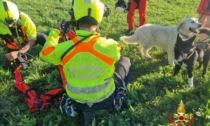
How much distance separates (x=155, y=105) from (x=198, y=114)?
68 centimetres

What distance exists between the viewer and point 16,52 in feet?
17.1

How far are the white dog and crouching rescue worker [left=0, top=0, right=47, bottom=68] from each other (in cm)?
184

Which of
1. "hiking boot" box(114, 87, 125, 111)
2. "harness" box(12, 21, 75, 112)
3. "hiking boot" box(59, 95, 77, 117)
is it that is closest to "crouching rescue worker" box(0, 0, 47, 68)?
"harness" box(12, 21, 75, 112)

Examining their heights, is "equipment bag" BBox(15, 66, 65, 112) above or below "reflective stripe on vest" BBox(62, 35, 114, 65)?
below

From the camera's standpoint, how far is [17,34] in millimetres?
5230

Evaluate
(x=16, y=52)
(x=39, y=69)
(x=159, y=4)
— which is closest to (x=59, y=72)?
(x=39, y=69)

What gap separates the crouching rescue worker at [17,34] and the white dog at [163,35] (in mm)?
1841

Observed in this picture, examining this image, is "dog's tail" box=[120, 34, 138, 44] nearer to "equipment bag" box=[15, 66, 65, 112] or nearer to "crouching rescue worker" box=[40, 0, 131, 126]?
"equipment bag" box=[15, 66, 65, 112]

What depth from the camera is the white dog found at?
4727 millimetres

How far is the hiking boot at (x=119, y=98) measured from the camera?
13.5 feet

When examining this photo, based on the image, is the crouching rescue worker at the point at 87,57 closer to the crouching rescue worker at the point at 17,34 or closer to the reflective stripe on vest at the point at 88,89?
the reflective stripe on vest at the point at 88,89

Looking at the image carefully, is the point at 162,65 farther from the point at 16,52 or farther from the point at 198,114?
the point at 16,52

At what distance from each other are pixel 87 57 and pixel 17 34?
2.48 m

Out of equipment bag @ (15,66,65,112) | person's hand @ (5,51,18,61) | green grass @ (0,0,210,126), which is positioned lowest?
green grass @ (0,0,210,126)
